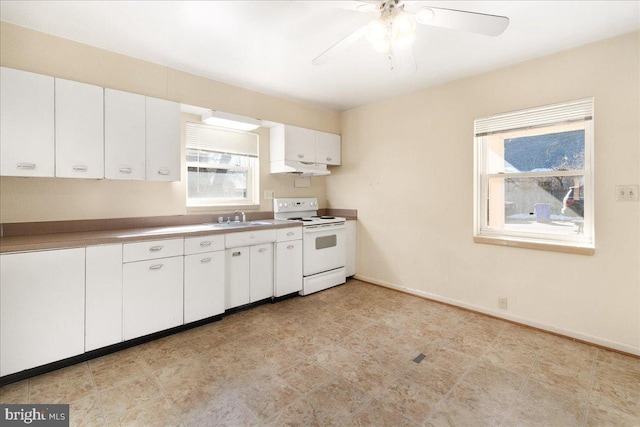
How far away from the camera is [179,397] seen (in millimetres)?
1841

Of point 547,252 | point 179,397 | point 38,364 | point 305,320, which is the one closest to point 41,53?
point 38,364

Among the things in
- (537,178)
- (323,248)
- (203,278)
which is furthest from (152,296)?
(537,178)

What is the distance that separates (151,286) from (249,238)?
3.34ft

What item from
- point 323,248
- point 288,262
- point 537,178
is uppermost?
point 537,178

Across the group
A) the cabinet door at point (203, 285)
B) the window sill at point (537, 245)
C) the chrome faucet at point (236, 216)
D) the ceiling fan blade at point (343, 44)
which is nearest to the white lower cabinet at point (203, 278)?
the cabinet door at point (203, 285)

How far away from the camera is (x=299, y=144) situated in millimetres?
3994

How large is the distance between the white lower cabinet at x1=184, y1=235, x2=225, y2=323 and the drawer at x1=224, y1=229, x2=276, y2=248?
0.30 ft

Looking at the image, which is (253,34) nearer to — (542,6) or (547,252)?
(542,6)

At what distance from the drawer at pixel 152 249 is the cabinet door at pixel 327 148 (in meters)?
2.30

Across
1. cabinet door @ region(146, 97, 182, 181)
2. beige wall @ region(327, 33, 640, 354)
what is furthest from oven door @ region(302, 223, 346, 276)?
cabinet door @ region(146, 97, 182, 181)

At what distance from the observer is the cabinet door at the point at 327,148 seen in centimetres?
425

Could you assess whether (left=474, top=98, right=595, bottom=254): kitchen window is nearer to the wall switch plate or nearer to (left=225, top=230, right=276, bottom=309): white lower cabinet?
the wall switch plate

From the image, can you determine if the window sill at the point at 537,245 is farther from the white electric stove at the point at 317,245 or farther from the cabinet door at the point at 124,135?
the cabinet door at the point at 124,135

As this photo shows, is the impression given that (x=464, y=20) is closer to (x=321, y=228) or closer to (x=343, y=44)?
(x=343, y=44)
